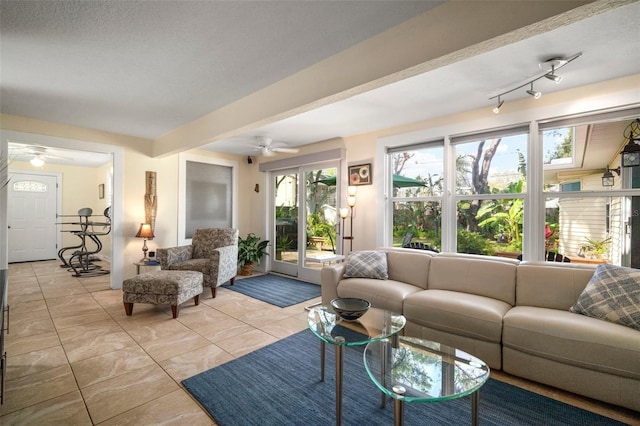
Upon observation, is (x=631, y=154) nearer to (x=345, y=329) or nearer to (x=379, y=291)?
(x=379, y=291)

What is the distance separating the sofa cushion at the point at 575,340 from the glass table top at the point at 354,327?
858mm

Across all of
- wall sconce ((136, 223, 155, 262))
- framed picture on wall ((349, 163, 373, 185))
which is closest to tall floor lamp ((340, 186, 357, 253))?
framed picture on wall ((349, 163, 373, 185))

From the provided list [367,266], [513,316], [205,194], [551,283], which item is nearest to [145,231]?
[205,194]

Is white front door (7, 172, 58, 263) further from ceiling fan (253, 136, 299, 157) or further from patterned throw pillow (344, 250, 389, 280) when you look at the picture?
patterned throw pillow (344, 250, 389, 280)

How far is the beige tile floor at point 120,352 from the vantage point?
1.72m

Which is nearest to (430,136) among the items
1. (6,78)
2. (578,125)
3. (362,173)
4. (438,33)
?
(362,173)

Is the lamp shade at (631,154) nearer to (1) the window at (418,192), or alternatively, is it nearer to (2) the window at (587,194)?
(2) the window at (587,194)

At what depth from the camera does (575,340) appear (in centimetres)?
185

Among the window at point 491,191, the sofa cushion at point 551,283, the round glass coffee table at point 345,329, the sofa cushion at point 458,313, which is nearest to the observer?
the round glass coffee table at point 345,329

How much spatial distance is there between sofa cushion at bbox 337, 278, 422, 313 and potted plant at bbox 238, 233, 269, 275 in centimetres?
261

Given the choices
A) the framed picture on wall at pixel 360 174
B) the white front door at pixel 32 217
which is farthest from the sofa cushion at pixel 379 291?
the white front door at pixel 32 217

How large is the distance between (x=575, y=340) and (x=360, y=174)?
116 inches

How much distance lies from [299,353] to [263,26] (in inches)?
97.3

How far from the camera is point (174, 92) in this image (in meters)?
2.86
